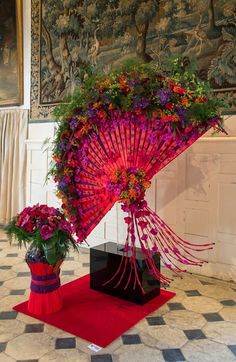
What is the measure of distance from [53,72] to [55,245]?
321 centimetres

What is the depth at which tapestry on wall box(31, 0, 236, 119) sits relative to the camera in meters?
3.82

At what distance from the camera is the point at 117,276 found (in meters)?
3.35

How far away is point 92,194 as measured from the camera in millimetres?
3260

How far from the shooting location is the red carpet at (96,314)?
8.78ft

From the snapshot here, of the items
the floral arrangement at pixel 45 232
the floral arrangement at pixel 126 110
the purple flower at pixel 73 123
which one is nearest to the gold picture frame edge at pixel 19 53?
the floral arrangement at pixel 126 110

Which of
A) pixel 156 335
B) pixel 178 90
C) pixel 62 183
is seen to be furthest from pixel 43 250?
pixel 178 90

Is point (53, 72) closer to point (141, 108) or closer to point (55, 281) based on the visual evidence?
point (141, 108)

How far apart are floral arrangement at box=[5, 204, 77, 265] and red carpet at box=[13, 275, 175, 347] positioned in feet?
1.52

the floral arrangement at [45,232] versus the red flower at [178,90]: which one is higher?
the red flower at [178,90]

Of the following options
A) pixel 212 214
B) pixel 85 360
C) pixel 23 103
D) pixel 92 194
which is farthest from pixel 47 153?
pixel 85 360

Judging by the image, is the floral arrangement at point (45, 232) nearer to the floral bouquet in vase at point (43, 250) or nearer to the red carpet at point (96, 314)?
the floral bouquet in vase at point (43, 250)

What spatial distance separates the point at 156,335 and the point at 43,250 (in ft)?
3.59

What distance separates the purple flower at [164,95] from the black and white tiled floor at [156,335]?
172 centimetres

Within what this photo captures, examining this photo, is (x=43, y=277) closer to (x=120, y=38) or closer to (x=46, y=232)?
(x=46, y=232)
